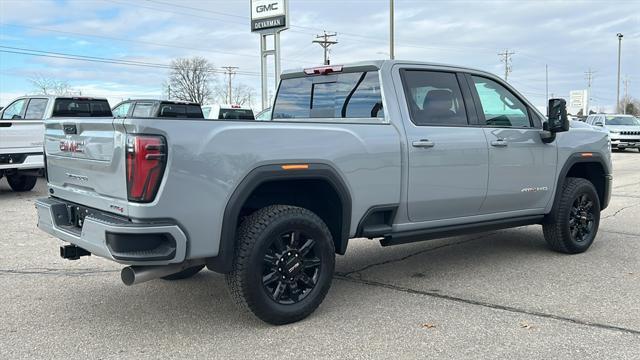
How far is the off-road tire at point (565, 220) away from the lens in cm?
617

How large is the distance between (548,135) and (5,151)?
9396 mm

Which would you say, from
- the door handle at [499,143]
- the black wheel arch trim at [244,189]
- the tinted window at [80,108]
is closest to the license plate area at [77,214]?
the black wheel arch trim at [244,189]

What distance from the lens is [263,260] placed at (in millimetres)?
4043

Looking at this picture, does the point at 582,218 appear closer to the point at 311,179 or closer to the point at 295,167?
the point at 311,179

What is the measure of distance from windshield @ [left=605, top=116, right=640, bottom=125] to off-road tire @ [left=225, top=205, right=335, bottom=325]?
1045 inches

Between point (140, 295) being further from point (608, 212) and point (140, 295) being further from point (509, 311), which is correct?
point (608, 212)

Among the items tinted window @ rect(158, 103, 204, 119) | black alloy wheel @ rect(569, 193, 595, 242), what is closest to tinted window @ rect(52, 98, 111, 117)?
tinted window @ rect(158, 103, 204, 119)

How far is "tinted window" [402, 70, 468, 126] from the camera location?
5039mm

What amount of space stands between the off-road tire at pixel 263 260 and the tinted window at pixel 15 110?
11.2m

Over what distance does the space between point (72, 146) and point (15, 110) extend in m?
10.7

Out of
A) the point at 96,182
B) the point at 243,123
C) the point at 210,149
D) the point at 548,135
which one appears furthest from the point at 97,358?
the point at 548,135

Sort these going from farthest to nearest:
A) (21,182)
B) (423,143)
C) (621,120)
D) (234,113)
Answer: (621,120) → (234,113) → (21,182) → (423,143)

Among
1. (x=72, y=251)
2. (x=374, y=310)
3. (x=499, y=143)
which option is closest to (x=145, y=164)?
(x=72, y=251)

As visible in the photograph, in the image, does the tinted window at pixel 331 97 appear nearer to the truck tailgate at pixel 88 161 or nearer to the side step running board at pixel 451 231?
the side step running board at pixel 451 231
